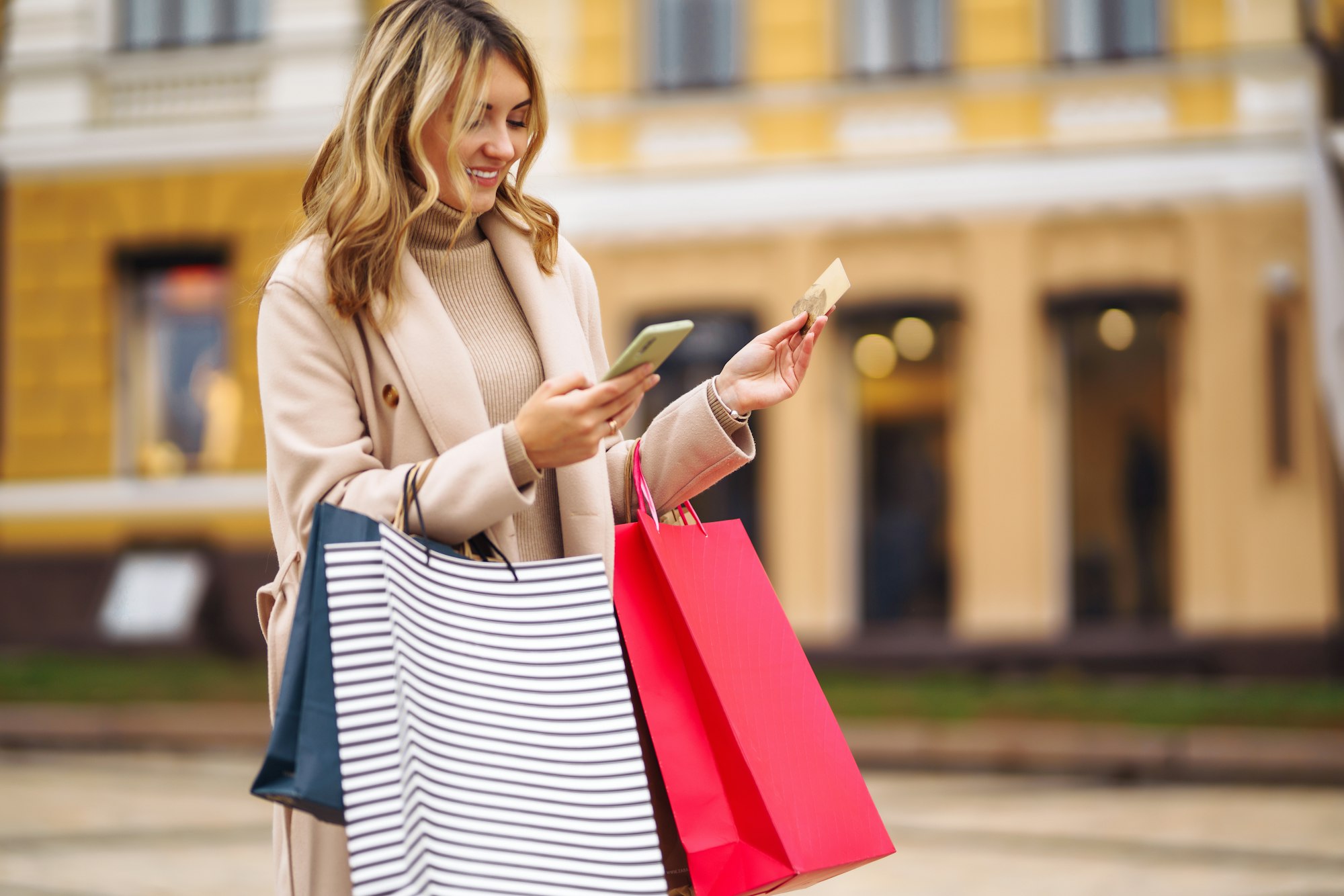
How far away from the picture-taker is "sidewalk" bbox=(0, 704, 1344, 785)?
8898 mm

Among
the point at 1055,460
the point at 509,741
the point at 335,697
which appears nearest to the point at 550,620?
the point at 509,741

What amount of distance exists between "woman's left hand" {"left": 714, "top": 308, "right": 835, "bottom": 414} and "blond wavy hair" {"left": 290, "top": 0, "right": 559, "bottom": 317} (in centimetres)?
54

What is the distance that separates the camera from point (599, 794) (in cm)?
198

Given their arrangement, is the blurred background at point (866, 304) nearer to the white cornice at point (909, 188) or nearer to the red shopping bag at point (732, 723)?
the white cornice at point (909, 188)

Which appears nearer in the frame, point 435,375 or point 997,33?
point 435,375

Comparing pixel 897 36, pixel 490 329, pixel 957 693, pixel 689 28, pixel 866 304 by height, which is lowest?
pixel 957 693

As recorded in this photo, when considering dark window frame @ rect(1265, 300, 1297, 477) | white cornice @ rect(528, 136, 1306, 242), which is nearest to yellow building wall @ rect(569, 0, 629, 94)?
white cornice @ rect(528, 136, 1306, 242)

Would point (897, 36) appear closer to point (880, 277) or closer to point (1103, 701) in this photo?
point (880, 277)

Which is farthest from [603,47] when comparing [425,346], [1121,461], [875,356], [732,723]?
[732,723]

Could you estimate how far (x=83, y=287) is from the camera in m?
14.9

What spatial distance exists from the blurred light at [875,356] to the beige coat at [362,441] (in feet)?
37.7

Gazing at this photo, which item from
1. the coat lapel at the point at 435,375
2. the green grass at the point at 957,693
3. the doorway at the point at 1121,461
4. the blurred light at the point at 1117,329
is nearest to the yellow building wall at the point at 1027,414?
the doorway at the point at 1121,461

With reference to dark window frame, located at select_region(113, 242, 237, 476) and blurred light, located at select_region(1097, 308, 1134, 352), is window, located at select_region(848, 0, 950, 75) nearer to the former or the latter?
blurred light, located at select_region(1097, 308, 1134, 352)

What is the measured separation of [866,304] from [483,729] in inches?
464
